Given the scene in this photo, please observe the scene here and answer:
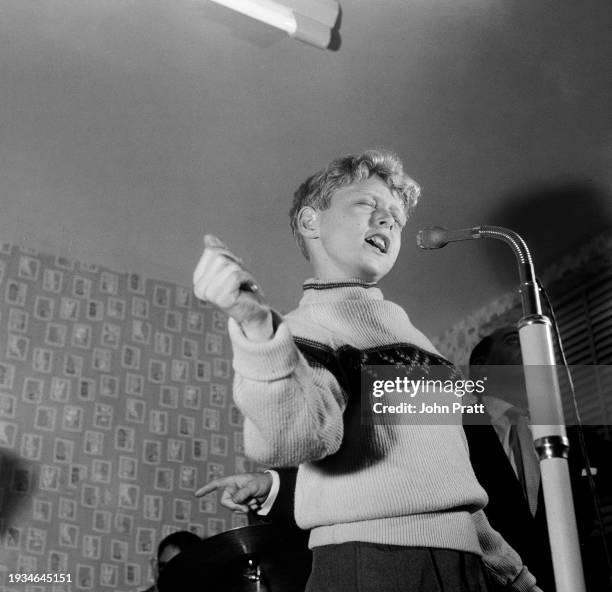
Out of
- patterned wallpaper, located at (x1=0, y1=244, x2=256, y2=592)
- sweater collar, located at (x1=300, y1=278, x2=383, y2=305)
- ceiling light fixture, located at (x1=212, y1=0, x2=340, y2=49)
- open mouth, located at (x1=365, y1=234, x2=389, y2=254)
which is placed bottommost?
sweater collar, located at (x1=300, y1=278, x2=383, y2=305)

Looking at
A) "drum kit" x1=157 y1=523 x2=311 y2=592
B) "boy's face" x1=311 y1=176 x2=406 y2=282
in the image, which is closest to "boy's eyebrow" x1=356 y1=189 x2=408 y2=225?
"boy's face" x1=311 y1=176 x2=406 y2=282

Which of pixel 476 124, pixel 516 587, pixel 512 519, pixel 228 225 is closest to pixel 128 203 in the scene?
pixel 228 225

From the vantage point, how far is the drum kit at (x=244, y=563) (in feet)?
6.38

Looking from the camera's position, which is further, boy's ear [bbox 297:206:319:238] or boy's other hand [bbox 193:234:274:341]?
boy's ear [bbox 297:206:319:238]

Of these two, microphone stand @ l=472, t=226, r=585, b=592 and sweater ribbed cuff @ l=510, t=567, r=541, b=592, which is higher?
microphone stand @ l=472, t=226, r=585, b=592

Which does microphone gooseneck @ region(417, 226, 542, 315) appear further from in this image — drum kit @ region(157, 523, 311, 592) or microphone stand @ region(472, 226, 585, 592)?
drum kit @ region(157, 523, 311, 592)

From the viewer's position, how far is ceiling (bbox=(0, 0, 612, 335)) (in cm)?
247

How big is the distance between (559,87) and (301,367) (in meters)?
2.21

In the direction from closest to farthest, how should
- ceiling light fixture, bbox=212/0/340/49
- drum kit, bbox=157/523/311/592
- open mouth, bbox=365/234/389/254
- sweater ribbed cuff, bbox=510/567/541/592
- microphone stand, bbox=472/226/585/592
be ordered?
microphone stand, bbox=472/226/585/592 → sweater ribbed cuff, bbox=510/567/541/592 → open mouth, bbox=365/234/389/254 → drum kit, bbox=157/523/311/592 → ceiling light fixture, bbox=212/0/340/49

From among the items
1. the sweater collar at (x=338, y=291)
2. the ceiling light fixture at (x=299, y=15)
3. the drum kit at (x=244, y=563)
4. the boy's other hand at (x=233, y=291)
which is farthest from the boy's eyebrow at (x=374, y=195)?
the ceiling light fixture at (x=299, y=15)

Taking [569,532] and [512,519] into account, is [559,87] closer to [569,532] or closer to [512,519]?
[512,519]

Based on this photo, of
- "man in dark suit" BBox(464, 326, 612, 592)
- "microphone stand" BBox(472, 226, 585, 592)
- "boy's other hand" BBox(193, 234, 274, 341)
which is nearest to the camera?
"boy's other hand" BBox(193, 234, 274, 341)

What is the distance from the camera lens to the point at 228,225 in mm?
3328

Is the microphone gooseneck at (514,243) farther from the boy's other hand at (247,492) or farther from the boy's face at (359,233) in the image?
the boy's other hand at (247,492)
